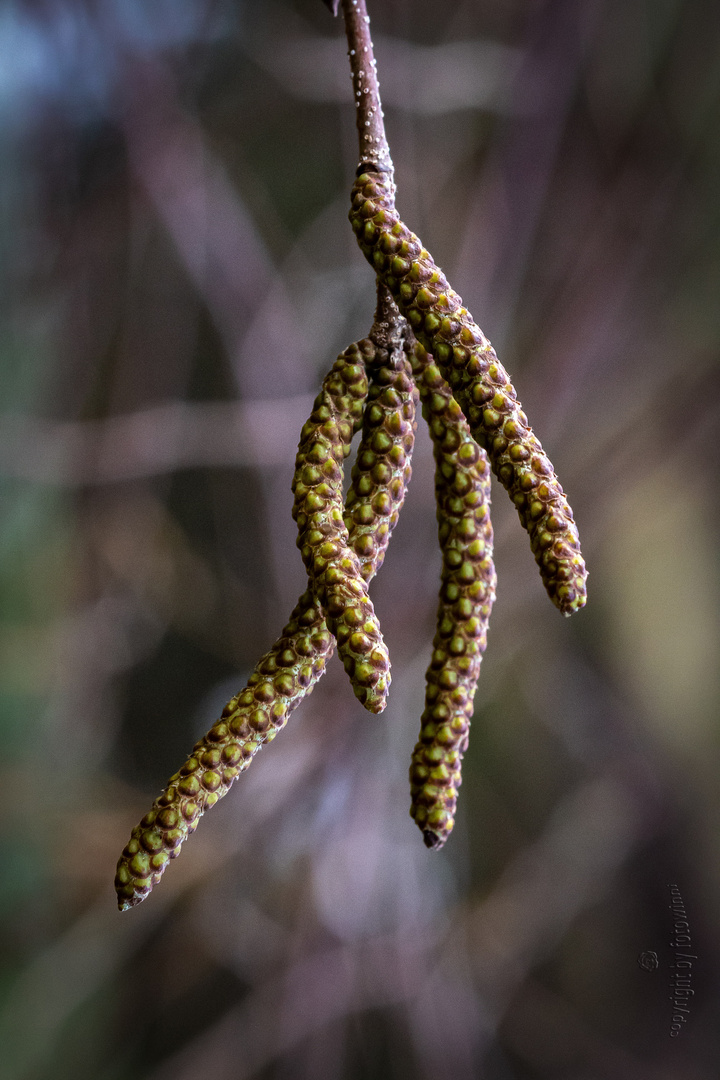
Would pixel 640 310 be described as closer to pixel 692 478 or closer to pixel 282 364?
pixel 692 478

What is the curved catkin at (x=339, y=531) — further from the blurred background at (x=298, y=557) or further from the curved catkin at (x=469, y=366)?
the blurred background at (x=298, y=557)

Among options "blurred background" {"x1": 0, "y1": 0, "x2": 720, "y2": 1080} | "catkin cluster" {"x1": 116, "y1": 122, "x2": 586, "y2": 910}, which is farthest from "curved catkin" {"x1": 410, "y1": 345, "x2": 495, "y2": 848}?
"blurred background" {"x1": 0, "y1": 0, "x2": 720, "y2": 1080}

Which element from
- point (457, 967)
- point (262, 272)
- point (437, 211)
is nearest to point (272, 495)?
point (262, 272)

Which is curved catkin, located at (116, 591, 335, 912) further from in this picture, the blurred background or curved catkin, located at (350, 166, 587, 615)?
Answer: the blurred background

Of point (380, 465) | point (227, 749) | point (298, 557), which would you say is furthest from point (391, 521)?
point (298, 557)

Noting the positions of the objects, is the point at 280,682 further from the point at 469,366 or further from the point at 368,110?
the point at 368,110

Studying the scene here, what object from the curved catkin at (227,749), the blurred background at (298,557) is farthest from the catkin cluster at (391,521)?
the blurred background at (298,557)
